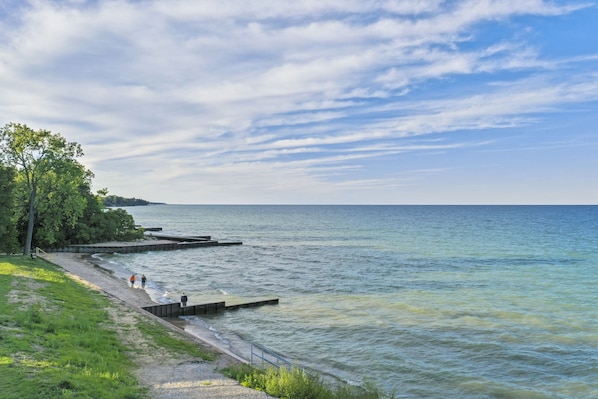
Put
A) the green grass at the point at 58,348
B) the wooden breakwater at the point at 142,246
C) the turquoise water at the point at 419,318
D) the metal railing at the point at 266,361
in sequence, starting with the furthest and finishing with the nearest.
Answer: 1. the wooden breakwater at the point at 142,246
2. the turquoise water at the point at 419,318
3. the metal railing at the point at 266,361
4. the green grass at the point at 58,348

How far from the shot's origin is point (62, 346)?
1670 centimetres

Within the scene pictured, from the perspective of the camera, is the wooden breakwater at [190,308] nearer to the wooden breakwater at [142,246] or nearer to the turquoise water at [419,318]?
the turquoise water at [419,318]

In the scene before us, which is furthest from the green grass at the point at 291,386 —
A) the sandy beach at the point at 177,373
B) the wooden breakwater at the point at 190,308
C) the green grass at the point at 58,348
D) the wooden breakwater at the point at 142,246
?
the wooden breakwater at the point at 142,246

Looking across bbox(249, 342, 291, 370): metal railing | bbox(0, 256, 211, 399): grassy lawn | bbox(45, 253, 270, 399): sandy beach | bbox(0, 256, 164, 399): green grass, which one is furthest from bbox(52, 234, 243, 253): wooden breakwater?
bbox(249, 342, 291, 370): metal railing

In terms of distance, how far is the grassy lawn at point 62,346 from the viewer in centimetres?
1270

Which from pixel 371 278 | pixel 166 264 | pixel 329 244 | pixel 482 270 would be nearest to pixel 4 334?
pixel 371 278

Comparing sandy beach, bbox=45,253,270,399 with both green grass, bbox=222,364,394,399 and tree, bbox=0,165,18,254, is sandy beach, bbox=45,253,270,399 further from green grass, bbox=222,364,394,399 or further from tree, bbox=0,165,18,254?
tree, bbox=0,165,18,254

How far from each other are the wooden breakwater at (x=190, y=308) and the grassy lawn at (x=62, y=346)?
13.1 feet

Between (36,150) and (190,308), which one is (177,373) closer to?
(190,308)

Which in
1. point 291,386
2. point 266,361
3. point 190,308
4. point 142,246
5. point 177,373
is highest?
point 291,386

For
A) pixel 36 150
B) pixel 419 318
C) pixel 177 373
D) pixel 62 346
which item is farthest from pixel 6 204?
pixel 419 318

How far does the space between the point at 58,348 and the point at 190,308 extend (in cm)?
1671

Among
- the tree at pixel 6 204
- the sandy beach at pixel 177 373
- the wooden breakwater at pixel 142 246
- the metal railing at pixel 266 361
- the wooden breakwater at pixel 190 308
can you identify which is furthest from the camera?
the wooden breakwater at pixel 142 246

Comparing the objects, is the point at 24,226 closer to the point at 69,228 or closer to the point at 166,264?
the point at 69,228
